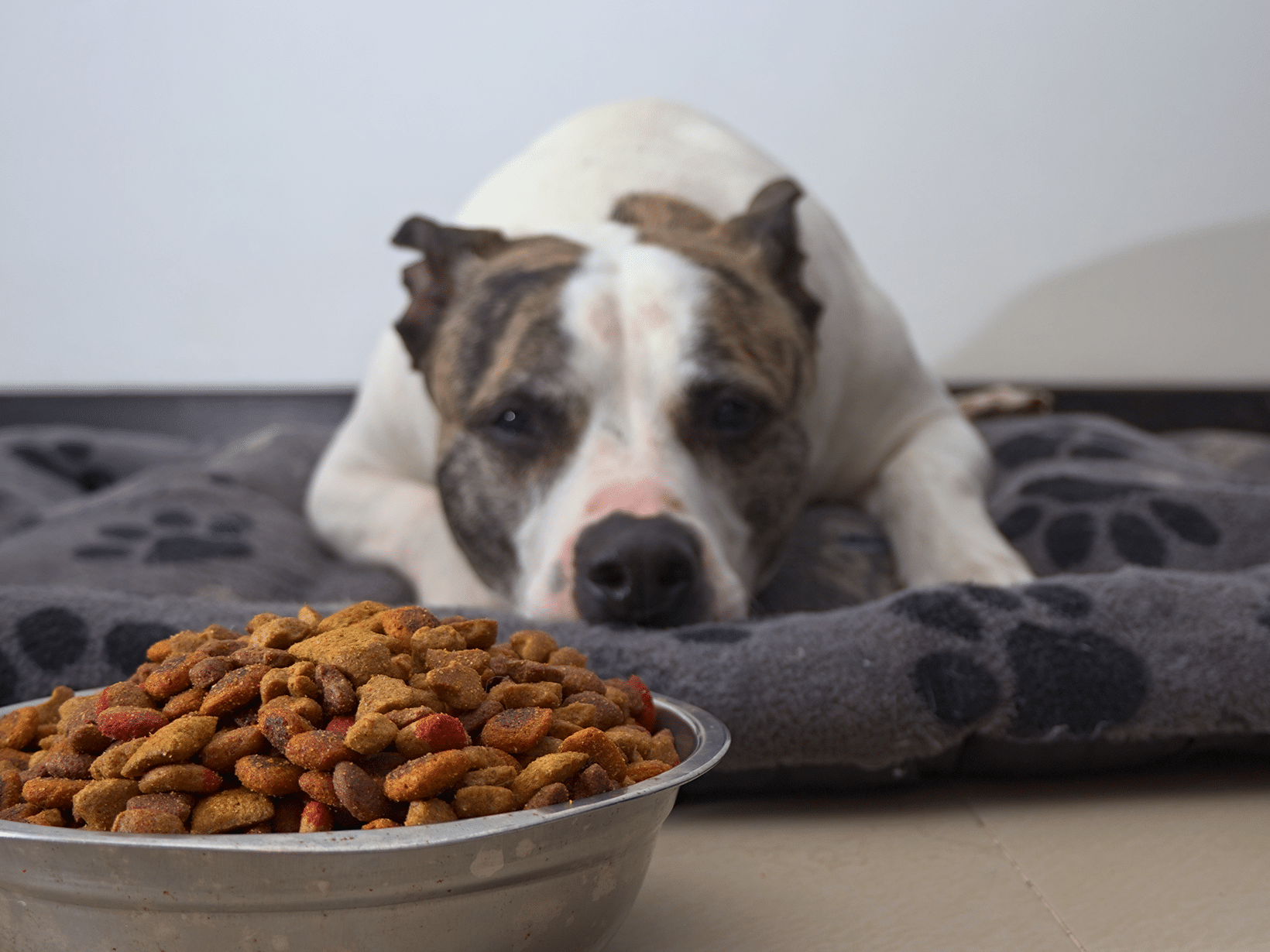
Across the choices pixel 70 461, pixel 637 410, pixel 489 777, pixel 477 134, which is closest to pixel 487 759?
pixel 489 777

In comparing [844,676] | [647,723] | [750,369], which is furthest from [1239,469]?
[647,723]

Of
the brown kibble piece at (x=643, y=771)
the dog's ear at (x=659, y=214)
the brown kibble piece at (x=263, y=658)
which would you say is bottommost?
the brown kibble piece at (x=263, y=658)

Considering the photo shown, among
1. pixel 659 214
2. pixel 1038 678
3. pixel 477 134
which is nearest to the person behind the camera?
pixel 1038 678

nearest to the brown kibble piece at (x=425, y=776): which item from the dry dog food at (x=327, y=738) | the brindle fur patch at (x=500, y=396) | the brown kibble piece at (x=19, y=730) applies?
the dry dog food at (x=327, y=738)

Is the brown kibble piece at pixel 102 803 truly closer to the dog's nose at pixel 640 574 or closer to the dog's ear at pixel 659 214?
the dog's nose at pixel 640 574

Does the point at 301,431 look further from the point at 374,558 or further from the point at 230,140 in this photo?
the point at 230,140

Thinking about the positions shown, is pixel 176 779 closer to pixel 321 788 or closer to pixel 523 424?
pixel 321 788
